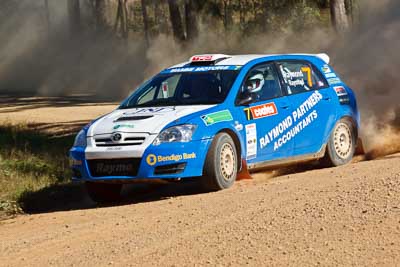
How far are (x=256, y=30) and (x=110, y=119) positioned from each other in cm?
3529

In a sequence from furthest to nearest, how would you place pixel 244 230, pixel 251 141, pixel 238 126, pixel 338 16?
1. pixel 338 16
2. pixel 251 141
3. pixel 238 126
4. pixel 244 230

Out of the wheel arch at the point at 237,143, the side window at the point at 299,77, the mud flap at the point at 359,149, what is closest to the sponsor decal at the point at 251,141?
the wheel arch at the point at 237,143

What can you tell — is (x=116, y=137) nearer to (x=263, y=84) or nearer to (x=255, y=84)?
Answer: (x=255, y=84)

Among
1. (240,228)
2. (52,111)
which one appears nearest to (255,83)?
(240,228)

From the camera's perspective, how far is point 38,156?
47.7 feet

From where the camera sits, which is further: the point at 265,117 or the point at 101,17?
the point at 101,17

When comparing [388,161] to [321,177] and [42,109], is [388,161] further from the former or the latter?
[42,109]

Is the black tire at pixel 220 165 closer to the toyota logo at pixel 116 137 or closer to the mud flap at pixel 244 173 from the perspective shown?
the mud flap at pixel 244 173

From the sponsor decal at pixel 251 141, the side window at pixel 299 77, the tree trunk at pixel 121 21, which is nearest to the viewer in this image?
the sponsor decal at pixel 251 141

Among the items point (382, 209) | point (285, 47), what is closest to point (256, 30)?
point (285, 47)

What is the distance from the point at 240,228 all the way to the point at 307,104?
414 cm

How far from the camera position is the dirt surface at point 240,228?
6.58 meters

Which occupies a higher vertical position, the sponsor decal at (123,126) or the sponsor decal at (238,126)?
the sponsor decal at (123,126)

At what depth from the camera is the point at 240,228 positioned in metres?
7.27
